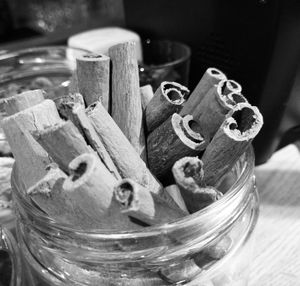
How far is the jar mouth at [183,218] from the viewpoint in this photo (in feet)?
0.86

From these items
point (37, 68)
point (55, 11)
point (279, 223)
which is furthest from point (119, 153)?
point (55, 11)

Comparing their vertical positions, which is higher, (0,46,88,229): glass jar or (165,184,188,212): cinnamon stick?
(165,184,188,212): cinnamon stick

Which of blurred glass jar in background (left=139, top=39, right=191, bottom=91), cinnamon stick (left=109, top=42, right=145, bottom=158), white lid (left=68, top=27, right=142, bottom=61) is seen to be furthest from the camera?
white lid (left=68, top=27, right=142, bottom=61)

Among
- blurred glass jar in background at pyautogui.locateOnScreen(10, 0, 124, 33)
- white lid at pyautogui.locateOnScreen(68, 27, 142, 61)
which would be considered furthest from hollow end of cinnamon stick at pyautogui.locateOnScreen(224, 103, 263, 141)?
blurred glass jar in background at pyautogui.locateOnScreen(10, 0, 124, 33)

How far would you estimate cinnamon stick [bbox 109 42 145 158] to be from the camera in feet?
1.12

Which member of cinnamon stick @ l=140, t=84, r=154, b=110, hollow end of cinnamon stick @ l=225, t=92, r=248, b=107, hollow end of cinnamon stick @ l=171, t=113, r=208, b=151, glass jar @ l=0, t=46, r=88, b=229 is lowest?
glass jar @ l=0, t=46, r=88, b=229

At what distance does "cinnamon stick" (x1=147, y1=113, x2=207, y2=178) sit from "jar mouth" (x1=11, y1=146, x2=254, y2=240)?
44 mm

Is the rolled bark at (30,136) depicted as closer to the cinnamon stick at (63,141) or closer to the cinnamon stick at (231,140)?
the cinnamon stick at (63,141)

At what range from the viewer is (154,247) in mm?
272

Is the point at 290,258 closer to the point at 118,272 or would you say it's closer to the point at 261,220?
the point at 261,220

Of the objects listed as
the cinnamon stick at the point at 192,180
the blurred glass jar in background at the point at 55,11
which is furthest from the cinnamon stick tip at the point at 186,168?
the blurred glass jar in background at the point at 55,11

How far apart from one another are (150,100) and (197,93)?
4 cm

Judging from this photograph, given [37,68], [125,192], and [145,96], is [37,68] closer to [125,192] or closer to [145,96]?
[145,96]

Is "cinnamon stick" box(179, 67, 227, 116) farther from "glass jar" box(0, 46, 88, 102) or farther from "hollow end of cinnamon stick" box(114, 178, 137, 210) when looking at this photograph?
"glass jar" box(0, 46, 88, 102)
